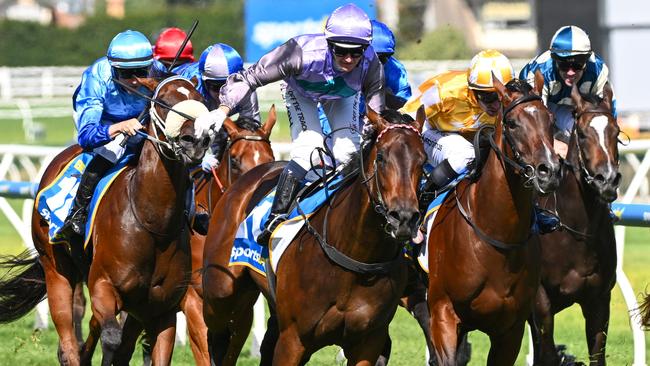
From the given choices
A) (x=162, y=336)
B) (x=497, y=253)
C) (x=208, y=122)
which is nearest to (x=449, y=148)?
(x=497, y=253)

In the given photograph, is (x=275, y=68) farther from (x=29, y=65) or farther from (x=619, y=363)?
(x=29, y=65)

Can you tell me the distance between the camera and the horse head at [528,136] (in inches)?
226

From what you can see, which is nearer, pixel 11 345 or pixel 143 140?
pixel 143 140

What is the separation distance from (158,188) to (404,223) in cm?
198

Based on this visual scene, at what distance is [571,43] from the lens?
6844 mm

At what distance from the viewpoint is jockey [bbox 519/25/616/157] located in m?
6.86

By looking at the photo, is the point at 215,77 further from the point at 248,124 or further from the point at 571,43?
the point at 571,43

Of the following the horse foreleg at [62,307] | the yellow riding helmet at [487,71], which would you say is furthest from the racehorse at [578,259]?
the horse foreleg at [62,307]

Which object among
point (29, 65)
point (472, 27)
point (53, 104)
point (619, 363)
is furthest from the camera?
point (472, 27)

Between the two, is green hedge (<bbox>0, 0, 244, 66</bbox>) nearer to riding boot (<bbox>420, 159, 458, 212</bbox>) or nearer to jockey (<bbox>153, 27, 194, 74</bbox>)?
jockey (<bbox>153, 27, 194, 74</bbox>)

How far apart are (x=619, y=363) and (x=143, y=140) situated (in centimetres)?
329

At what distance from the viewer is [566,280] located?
6914mm

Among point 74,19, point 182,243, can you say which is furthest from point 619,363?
point 74,19

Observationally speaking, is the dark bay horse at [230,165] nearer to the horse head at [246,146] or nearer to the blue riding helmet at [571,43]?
the horse head at [246,146]
